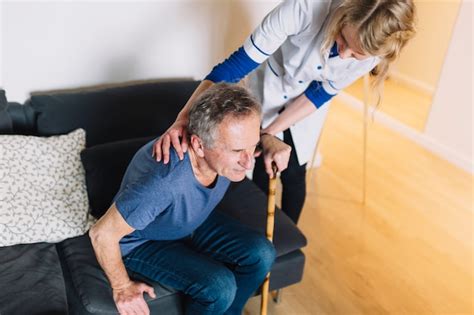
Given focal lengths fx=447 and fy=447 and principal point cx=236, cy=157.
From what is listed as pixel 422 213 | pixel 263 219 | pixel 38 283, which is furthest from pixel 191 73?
pixel 422 213

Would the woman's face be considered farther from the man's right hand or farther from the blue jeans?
the blue jeans

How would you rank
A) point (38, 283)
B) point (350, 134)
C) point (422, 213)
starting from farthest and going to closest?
point (350, 134) < point (422, 213) < point (38, 283)

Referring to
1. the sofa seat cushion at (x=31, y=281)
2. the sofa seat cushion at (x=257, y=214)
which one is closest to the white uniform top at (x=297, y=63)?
the sofa seat cushion at (x=257, y=214)

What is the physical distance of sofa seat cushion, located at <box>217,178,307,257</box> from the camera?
1.79 m

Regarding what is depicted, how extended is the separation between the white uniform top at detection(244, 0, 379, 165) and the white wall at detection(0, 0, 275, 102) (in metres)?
0.49

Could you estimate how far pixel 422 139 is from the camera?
3.47 meters

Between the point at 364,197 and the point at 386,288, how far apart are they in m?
0.73

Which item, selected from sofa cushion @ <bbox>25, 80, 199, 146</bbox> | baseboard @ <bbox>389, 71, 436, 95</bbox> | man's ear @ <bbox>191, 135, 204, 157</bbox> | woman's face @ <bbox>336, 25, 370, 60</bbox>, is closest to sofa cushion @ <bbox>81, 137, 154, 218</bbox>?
sofa cushion @ <bbox>25, 80, 199, 146</bbox>

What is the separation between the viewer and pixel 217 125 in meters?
1.31

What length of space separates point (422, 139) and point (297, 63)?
6.94ft

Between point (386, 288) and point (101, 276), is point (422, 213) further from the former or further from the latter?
point (101, 276)

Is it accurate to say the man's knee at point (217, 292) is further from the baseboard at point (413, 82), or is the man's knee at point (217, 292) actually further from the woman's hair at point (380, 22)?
the baseboard at point (413, 82)

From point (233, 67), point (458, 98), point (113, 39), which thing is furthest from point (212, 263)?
point (458, 98)

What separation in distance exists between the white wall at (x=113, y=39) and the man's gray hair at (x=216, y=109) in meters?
0.95
